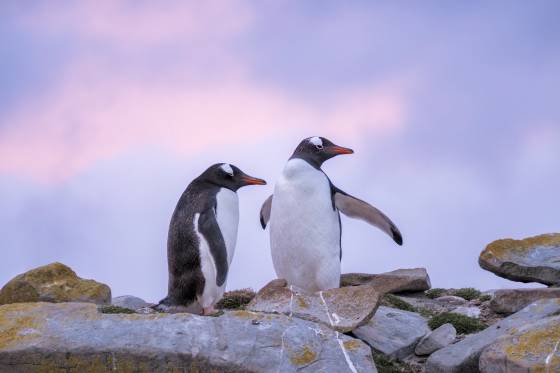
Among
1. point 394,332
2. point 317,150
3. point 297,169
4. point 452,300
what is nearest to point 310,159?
point 317,150

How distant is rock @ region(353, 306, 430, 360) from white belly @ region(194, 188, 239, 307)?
1799 mm

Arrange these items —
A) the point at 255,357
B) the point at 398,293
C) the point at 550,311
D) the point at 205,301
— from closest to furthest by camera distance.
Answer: the point at 255,357 → the point at 550,311 → the point at 205,301 → the point at 398,293

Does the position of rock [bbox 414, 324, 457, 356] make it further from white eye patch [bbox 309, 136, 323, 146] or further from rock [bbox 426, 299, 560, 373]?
white eye patch [bbox 309, 136, 323, 146]

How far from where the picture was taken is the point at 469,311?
11.9 meters

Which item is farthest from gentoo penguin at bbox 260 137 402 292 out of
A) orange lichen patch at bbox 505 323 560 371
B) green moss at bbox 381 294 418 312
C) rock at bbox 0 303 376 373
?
orange lichen patch at bbox 505 323 560 371

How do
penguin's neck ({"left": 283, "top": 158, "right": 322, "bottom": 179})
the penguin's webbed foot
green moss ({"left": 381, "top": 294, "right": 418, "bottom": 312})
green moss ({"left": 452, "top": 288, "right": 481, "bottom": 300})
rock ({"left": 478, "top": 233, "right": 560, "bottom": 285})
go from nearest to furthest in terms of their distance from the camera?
the penguin's webbed foot
penguin's neck ({"left": 283, "top": 158, "right": 322, "bottom": 179})
green moss ({"left": 381, "top": 294, "right": 418, "bottom": 312})
rock ({"left": 478, "top": 233, "right": 560, "bottom": 285})
green moss ({"left": 452, "top": 288, "right": 481, "bottom": 300})

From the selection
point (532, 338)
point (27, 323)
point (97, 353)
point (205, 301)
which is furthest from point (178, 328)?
point (532, 338)

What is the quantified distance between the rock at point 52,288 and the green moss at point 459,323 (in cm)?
518

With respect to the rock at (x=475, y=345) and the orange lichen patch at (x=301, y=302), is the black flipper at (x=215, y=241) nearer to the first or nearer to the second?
the orange lichen patch at (x=301, y=302)

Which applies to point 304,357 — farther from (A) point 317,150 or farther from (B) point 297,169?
(A) point 317,150

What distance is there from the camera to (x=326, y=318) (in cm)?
924

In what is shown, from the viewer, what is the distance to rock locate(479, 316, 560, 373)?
7297mm

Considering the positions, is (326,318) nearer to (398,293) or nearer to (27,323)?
(27,323)

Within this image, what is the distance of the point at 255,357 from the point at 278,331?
397 mm
